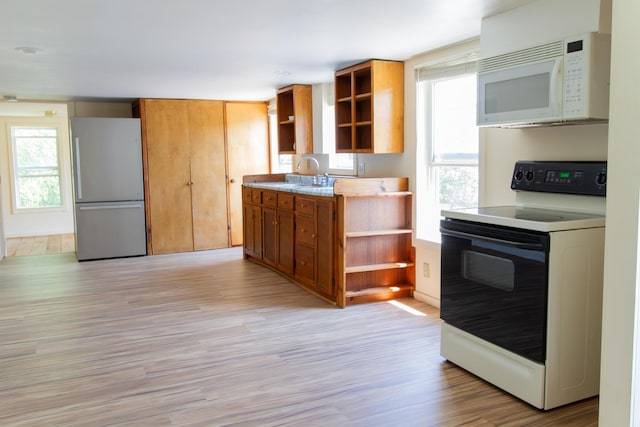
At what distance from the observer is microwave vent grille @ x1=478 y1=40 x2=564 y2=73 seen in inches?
102

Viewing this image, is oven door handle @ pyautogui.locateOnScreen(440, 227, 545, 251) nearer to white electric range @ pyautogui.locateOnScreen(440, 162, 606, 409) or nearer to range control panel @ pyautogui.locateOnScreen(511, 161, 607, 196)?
white electric range @ pyautogui.locateOnScreen(440, 162, 606, 409)

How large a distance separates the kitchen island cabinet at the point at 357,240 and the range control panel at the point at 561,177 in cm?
134

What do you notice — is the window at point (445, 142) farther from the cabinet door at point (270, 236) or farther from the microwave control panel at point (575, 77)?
the cabinet door at point (270, 236)

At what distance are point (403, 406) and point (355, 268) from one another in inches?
70.4

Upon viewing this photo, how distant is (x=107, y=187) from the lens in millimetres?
6461

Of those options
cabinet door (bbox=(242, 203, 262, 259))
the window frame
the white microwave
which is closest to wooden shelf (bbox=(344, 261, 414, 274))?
the white microwave

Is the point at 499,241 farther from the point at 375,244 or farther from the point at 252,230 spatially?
the point at 252,230

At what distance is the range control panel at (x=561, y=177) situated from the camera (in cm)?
262

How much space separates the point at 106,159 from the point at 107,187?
13.7 inches

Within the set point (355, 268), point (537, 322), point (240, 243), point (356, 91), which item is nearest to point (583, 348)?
point (537, 322)

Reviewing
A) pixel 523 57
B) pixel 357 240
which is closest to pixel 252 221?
pixel 357 240

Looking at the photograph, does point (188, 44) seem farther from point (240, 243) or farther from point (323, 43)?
point (240, 243)

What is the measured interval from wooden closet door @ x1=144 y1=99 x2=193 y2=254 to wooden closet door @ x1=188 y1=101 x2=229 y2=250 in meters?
0.08

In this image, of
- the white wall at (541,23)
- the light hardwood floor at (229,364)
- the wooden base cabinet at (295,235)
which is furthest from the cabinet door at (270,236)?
the white wall at (541,23)
